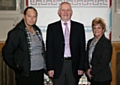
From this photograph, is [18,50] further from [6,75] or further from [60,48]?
[6,75]

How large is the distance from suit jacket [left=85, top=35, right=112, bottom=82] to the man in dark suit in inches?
6.8

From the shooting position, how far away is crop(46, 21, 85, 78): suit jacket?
2.79m

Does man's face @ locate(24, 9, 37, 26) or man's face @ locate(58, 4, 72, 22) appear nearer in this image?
man's face @ locate(24, 9, 37, 26)

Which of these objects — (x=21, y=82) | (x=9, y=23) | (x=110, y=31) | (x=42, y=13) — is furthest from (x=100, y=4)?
(x=21, y=82)

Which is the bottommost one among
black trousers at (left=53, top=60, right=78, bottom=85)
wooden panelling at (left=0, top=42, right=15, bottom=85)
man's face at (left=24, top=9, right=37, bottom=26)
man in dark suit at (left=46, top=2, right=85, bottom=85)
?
wooden panelling at (left=0, top=42, right=15, bottom=85)

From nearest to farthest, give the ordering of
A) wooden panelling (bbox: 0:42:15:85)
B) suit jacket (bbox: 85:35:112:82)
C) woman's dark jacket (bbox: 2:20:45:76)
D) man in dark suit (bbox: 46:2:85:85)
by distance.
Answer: woman's dark jacket (bbox: 2:20:45:76) → suit jacket (bbox: 85:35:112:82) → man in dark suit (bbox: 46:2:85:85) → wooden panelling (bbox: 0:42:15:85)

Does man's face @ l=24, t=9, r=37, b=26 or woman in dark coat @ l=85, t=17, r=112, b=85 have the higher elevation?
man's face @ l=24, t=9, r=37, b=26

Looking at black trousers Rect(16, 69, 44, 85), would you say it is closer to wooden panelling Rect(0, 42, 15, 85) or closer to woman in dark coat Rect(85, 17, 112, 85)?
woman in dark coat Rect(85, 17, 112, 85)

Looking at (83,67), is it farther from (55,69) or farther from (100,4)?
(100,4)

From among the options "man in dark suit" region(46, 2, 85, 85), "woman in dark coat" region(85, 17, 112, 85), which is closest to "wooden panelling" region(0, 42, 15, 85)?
"man in dark suit" region(46, 2, 85, 85)

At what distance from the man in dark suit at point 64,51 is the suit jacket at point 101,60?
0.57ft

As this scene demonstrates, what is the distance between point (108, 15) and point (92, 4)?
0.26 m

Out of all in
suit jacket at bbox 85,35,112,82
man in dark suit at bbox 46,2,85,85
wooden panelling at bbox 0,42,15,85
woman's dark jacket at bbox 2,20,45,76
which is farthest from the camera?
wooden panelling at bbox 0,42,15,85

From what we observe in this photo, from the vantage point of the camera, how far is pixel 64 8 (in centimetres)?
274
